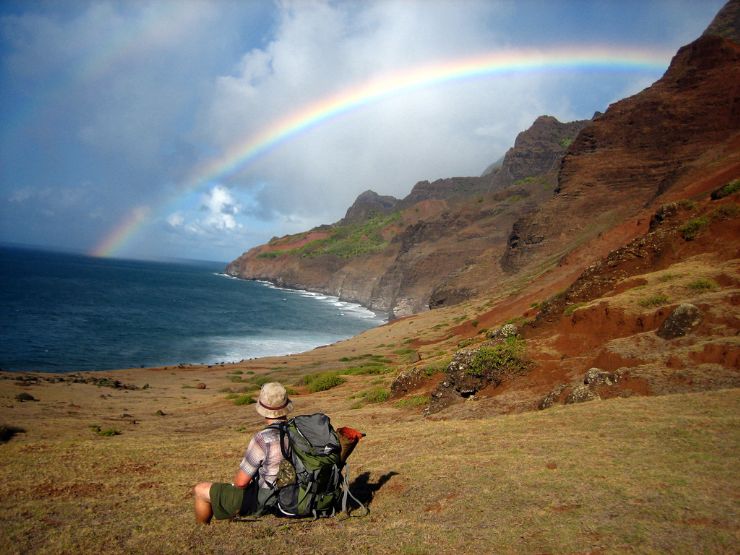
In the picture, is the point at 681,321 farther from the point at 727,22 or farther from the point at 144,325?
the point at 727,22

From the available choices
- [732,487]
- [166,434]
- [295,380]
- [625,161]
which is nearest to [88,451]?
[166,434]

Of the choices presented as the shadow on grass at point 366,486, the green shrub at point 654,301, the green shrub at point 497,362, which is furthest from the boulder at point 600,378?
the shadow on grass at point 366,486

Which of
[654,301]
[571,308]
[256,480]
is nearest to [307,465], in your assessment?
[256,480]

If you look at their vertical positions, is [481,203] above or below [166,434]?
above

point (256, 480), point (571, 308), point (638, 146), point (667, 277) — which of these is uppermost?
point (638, 146)

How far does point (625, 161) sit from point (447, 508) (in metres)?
54.5

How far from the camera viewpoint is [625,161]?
1980 inches

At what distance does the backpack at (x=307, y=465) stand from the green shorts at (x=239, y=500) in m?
0.17

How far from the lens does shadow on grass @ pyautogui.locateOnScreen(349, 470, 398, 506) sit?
21.0 feet

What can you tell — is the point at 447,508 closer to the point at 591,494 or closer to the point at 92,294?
the point at 591,494

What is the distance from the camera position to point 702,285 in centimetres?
1370

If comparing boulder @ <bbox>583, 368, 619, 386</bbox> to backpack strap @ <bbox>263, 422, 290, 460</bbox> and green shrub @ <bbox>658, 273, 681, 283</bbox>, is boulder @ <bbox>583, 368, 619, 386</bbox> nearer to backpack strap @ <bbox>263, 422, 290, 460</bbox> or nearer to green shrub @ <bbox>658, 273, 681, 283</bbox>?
green shrub @ <bbox>658, 273, 681, 283</bbox>

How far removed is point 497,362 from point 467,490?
7.67 m

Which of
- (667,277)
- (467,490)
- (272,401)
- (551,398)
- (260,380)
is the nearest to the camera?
(272,401)
